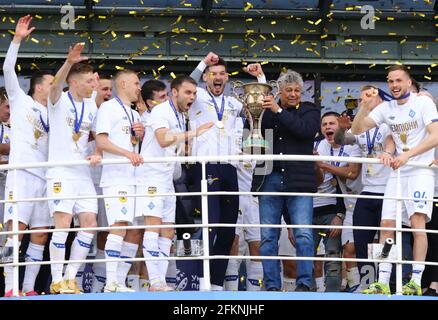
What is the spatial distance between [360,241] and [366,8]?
440 cm

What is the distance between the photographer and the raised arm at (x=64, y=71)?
1160cm

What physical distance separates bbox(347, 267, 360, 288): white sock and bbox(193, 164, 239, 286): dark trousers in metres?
1.42

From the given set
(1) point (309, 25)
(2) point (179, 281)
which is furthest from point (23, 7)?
(2) point (179, 281)

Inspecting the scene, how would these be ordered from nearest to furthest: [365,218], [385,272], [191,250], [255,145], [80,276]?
[191,250]
[385,272]
[255,145]
[365,218]
[80,276]

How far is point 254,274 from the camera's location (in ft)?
41.8

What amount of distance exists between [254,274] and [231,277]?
24 centimetres

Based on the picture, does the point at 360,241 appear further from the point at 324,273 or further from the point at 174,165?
the point at 174,165

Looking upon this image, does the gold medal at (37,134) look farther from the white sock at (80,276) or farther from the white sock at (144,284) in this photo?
the white sock at (144,284)

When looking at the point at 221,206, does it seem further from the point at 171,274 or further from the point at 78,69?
the point at 78,69

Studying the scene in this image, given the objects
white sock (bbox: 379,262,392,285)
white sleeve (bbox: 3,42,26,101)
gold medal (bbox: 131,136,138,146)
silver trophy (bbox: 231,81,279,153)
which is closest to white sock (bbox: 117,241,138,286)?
gold medal (bbox: 131,136,138,146)

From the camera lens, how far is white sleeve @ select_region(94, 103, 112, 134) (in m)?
12.0

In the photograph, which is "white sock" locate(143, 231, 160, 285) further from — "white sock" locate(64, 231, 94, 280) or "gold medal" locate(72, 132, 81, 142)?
"gold medal" locate(72, 132, 81, 142)

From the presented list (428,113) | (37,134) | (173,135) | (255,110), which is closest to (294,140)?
(255,110)

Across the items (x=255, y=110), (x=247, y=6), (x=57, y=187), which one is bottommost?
(x=57, y=187)
